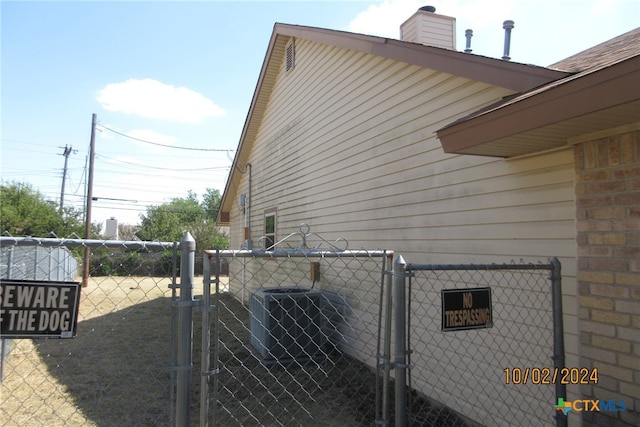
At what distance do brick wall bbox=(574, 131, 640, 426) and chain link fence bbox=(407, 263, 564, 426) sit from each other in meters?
0.27

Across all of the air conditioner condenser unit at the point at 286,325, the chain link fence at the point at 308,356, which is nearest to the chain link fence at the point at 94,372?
the chain link fence at the point at 308,356

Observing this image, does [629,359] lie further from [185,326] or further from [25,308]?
[25,308]

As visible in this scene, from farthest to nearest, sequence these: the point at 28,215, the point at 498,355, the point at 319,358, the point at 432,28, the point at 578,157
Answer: the point at 28,215, the point at 432,28, the point at 319,358, the point at 498,355, the point at 578,157

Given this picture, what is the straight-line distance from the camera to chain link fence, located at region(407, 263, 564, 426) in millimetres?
3365

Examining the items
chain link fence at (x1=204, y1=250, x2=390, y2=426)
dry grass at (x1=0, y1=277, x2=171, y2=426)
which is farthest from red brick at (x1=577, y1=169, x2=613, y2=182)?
dry grass at (x1=0, y1=277, x2=171, y2=426)

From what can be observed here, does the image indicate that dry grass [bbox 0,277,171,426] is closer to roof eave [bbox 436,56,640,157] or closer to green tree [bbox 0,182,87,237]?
roof eave [bbox 436,56,640,157]

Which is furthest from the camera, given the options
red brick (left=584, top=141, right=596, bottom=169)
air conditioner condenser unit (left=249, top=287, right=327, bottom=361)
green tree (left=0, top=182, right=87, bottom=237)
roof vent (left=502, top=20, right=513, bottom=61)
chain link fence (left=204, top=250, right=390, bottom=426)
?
green tree (left=0, top=182, right=87, bottom=237)

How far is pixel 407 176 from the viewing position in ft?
16.8

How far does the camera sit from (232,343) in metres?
7.45

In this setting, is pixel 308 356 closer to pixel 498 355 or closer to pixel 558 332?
pixel 498 355

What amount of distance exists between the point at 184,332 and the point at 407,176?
3.80 m

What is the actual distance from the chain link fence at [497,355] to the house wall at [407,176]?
27 cm

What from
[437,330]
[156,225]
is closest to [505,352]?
[437,330]
